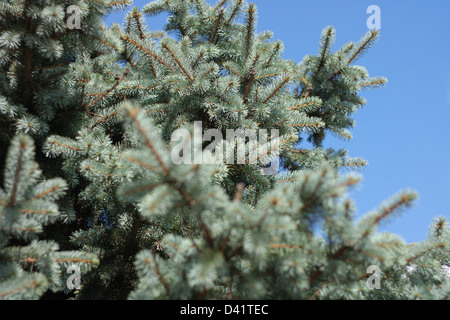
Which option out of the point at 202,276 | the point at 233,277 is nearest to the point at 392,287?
the point at 233,277

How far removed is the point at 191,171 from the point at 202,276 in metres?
0.39

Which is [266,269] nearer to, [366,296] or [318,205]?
[318,205]

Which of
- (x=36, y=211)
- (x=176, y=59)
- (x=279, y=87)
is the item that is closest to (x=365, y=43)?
(x=279, y=87)

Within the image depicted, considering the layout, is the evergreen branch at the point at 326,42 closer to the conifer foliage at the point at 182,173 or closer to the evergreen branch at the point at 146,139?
the conifer foliage at the point at 182,173

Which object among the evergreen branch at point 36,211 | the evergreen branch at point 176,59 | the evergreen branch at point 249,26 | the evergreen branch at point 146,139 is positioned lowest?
the evergreen branch at point 36,211

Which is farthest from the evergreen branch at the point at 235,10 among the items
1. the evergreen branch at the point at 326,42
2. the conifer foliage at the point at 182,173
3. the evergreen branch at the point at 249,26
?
the evergreen branch at the point at 326,42

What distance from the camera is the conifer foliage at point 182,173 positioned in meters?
1.42

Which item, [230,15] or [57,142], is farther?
[230,15]

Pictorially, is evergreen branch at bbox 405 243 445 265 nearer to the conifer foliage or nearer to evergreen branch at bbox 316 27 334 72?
the conifer foliage

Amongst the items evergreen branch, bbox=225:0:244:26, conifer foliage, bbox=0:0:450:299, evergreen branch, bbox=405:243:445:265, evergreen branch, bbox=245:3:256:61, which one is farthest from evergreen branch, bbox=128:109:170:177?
evergreen branch, bbox=225:0:244:26

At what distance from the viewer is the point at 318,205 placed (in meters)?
1.50

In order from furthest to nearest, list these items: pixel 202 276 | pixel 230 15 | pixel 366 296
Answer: pixel 230 15 → pixel 366 296 → pixel 202 276

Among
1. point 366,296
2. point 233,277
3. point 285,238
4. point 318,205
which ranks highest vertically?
point 318,205

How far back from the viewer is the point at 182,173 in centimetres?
137
